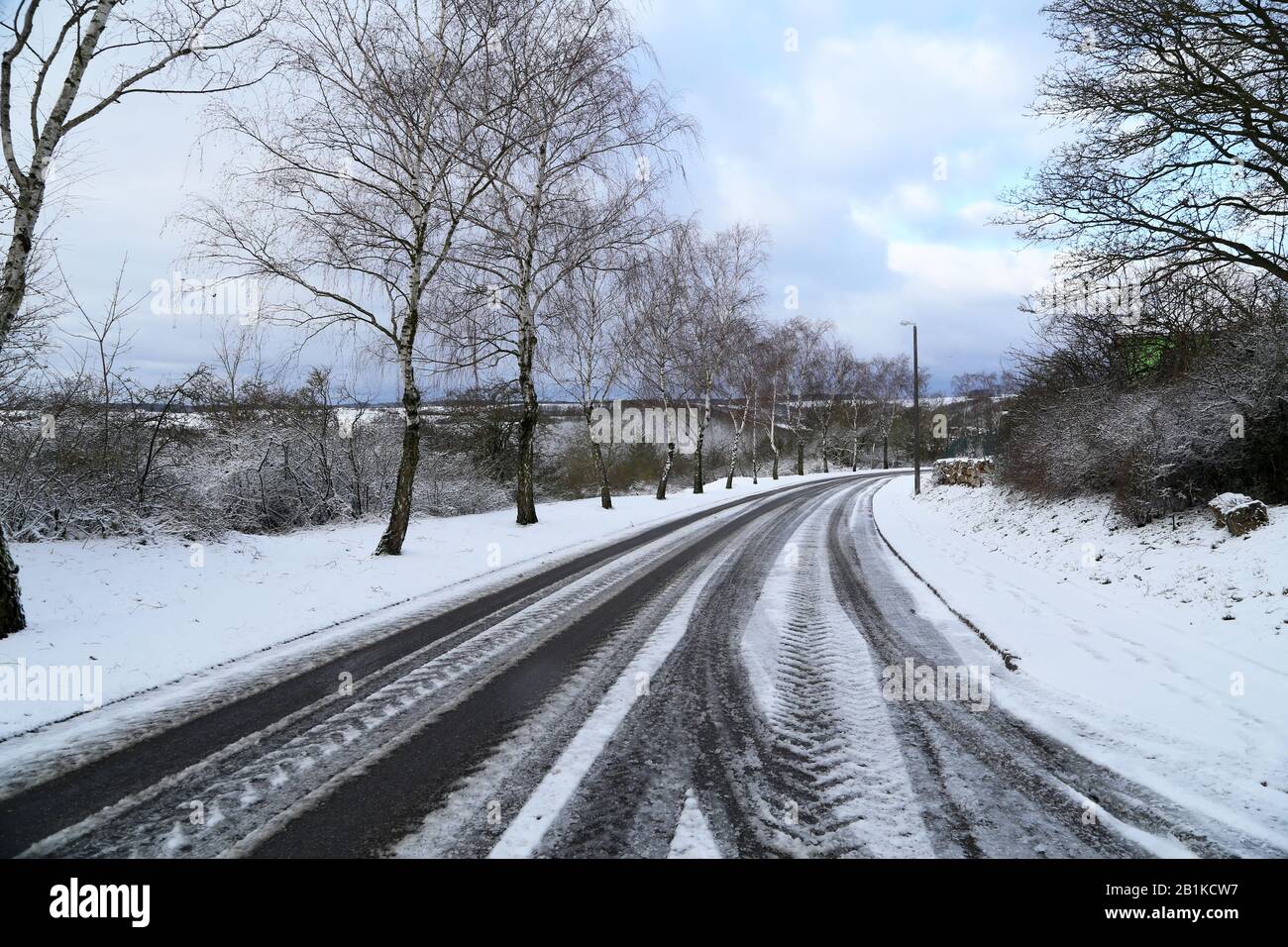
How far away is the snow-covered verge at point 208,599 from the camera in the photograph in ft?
15.9

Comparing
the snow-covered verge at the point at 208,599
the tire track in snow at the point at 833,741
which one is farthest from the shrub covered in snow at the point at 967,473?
the tire track in snow at the point at 833,741

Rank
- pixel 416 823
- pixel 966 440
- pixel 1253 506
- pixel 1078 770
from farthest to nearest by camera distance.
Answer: pixel 966 440 < pixel 1253 506 < pixel 1078 770 < pixel 416 823

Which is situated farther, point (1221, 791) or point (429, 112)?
point (429, 112)

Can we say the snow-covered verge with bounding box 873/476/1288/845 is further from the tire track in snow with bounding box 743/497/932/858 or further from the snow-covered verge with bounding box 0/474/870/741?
the snow-covered verge with bounding box 0/474/870/741

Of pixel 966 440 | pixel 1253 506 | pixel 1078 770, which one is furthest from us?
pixel 966 440

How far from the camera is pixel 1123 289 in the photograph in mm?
9555

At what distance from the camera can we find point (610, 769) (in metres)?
3.08

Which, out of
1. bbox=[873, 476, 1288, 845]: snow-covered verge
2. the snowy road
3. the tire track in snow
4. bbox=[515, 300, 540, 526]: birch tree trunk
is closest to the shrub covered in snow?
bbox=[873, 476, 1288, 845]: snow-covered verge

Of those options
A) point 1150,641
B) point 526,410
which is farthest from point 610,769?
point 526,410

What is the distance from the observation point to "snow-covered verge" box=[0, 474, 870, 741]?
4.84m

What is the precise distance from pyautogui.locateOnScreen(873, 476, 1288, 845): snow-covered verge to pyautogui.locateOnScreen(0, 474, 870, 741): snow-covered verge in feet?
20.0

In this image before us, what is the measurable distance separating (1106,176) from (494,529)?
13.6m
